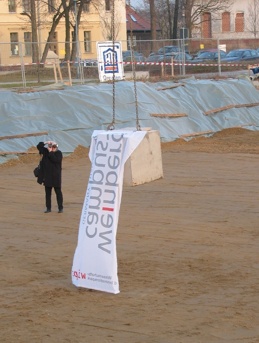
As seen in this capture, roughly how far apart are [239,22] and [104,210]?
75679mm

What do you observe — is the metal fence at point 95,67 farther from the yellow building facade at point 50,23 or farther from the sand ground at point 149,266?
the sand ground at point 149,266

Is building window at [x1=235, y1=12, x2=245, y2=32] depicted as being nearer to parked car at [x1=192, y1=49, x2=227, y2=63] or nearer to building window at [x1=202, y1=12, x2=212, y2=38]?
building window at [x1=202, y1=12, x2=212, y2=38]

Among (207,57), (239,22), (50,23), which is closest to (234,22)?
(239,22)

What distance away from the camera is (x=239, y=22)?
8150 centimetres

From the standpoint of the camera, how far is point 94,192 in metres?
8.63

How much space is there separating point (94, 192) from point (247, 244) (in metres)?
3.22

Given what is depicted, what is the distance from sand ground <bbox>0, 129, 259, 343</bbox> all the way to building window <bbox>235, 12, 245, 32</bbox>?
65867 mm

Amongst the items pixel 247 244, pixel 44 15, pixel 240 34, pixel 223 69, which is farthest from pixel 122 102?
pixel 240 34

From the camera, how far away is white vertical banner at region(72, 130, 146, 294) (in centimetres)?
846

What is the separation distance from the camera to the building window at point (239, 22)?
81188 mm

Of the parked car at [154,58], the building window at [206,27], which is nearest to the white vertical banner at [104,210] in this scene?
the parked car at [154,58]

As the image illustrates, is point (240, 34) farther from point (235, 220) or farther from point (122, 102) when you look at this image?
point (235, 220)

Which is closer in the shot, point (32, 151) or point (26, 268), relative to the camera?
point (26, 268)

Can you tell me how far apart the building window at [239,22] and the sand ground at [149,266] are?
65867 mm
